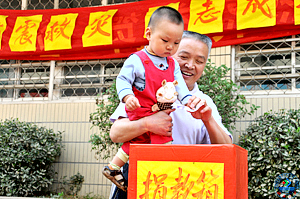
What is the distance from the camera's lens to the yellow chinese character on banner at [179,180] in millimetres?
999

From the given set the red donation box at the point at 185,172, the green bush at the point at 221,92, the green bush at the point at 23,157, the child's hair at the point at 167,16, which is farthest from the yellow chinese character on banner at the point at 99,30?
the red donation box at the point at 185,172

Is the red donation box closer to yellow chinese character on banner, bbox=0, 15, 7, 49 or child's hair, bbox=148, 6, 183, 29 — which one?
child's hair, bbox=148, 6, 183, 29

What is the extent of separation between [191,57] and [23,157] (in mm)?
3803

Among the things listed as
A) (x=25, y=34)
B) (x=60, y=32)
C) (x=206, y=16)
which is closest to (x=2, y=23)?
(x=25, y=34)

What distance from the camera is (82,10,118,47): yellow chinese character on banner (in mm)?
5059

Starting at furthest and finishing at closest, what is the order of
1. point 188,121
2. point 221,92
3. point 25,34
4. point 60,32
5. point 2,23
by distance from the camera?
point 2,23 → point 25,34 → point 60,32 → point 221,92 → point 188,121

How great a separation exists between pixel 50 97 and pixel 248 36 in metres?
3.21

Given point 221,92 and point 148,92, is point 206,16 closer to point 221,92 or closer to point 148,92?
point 221,92

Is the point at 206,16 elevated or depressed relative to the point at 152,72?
elevated

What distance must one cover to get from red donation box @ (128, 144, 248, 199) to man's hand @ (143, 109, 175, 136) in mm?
200

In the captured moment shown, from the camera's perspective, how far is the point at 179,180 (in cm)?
102

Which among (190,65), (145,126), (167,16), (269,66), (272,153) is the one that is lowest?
(272,153)

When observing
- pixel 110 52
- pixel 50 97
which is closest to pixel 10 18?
pixel 50 97

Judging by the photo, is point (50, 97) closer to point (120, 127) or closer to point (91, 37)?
point (91, 37)
